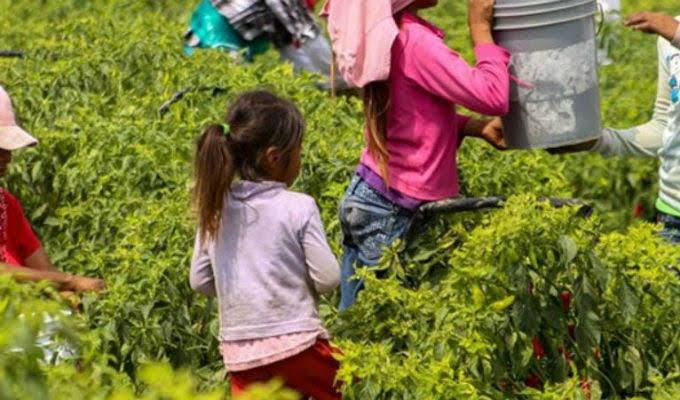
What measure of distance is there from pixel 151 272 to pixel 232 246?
66cm

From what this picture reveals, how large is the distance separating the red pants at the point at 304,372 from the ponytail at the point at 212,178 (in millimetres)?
373

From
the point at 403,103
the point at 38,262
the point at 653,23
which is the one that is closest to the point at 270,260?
the point at 403,103

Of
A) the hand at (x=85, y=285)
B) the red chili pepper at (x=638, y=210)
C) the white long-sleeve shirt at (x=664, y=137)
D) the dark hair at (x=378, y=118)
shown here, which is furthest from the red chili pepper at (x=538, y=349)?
the red chili pepper at (x=638, y=210)

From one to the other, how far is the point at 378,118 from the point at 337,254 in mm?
593

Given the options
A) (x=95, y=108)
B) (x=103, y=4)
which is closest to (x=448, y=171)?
(x=95, y=108)

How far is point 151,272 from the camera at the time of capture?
5527mm

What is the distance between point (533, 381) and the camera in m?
4.74

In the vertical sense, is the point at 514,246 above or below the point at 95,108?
above

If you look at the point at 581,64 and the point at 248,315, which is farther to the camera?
the point at 581,64

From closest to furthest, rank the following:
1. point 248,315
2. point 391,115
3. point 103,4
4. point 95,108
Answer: point 248,315 → point 391,115 → point 95,108 → point 103,4

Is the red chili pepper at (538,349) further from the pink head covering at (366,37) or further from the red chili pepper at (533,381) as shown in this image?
the pink head covering at (366,37)

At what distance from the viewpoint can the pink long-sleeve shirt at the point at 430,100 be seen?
5129 millimetres

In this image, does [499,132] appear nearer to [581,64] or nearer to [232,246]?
[581,64]

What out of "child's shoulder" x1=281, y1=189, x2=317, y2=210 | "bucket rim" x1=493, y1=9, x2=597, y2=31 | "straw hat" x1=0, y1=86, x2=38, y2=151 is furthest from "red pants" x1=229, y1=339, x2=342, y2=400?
"straw hat" x1=0, y1=86, x2=38, y2=151
